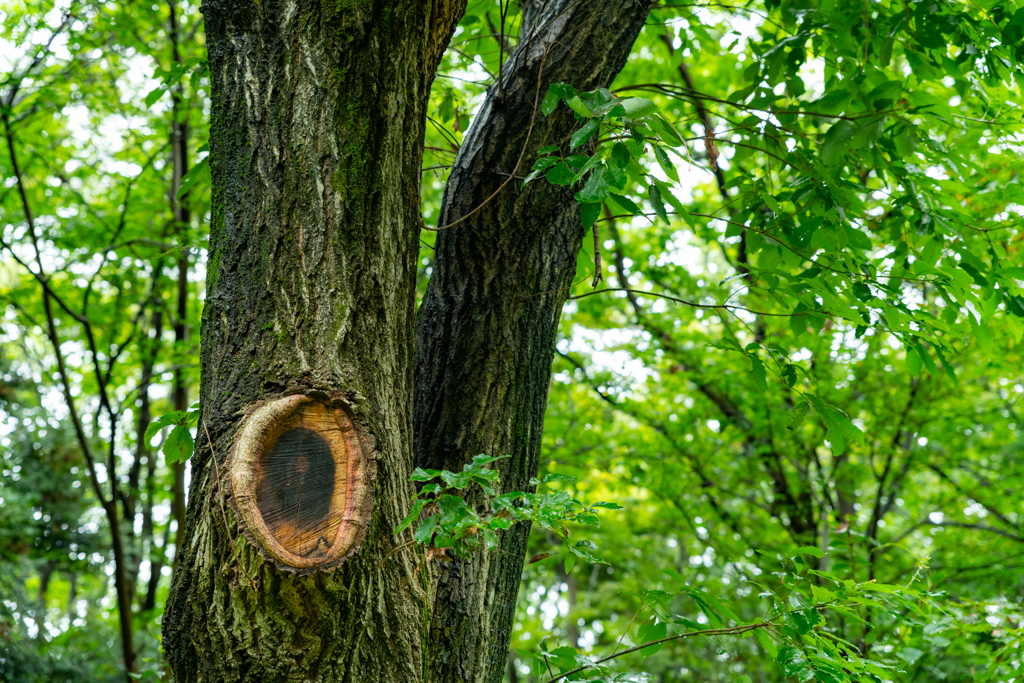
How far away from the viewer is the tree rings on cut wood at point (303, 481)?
4.11ft

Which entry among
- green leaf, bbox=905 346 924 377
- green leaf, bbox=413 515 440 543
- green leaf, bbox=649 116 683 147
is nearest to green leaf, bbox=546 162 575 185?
green leaf, bbox=649 116 683 147

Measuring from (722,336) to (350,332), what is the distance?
2.53 m

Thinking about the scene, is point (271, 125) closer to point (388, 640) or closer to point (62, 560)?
point (388, 640)

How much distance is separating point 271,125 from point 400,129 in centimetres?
29

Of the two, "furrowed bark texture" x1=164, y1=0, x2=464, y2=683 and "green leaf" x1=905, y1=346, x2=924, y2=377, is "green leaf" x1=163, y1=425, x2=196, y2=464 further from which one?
"green leaf" x1=905, y1=346, x2=924, y2=377

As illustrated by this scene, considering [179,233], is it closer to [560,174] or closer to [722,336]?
[722,336]

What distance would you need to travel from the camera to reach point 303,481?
4.33 ft

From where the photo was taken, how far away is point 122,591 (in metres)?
4.33

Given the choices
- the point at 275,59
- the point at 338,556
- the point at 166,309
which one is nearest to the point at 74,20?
the point at 166,309

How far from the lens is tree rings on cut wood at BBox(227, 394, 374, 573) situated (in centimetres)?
125

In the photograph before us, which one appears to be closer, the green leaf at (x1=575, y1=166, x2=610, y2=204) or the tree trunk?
the green leaf at (x1=575, y1=166, x2=610, y2=204)

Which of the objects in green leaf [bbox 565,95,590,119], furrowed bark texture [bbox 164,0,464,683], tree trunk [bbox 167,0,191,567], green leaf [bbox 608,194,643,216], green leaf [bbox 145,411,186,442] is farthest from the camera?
tree trunk [bbox 167,0,191,567]

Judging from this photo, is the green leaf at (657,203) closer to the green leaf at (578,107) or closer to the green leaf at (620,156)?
the green leaf at (620,156)

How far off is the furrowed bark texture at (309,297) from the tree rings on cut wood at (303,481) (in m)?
0.03
